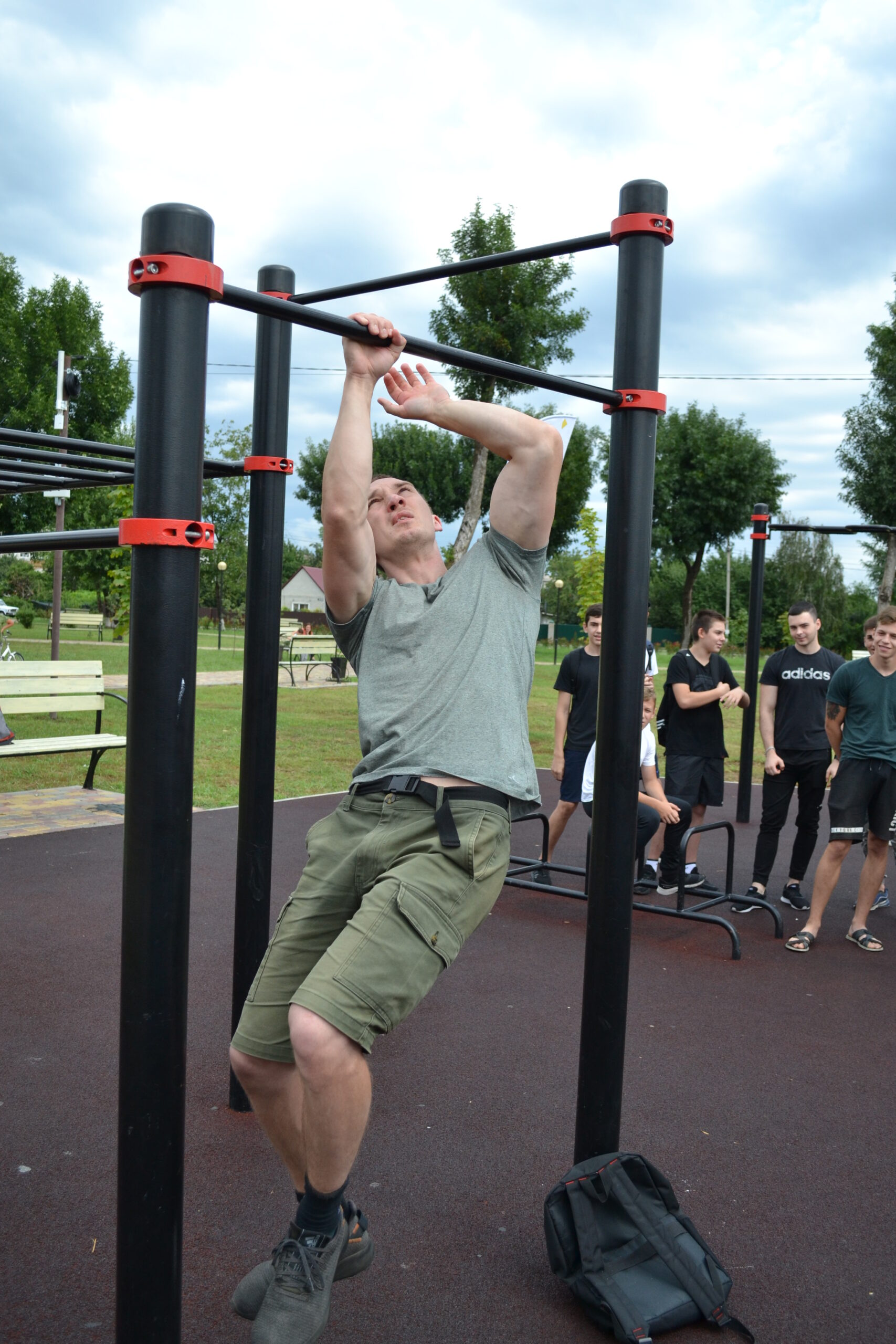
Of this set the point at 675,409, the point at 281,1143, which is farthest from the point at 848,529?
the point at 675,409

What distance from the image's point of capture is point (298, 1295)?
6.36ft

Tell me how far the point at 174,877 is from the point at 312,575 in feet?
219

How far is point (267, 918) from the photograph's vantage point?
3.06 meters

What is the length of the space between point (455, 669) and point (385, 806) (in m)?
0.33

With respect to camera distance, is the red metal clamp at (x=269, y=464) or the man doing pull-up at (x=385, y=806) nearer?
the man doing pull-up at (x=385, y=806)

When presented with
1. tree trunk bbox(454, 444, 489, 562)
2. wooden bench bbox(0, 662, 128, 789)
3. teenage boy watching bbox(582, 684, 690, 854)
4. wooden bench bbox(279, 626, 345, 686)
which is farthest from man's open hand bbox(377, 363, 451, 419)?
wooden bench bbox(279, 626, 345, 686)

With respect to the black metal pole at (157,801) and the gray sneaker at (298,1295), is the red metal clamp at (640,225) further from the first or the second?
the gray sneaker at (298,1295)

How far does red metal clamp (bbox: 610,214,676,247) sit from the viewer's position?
2303 millimetres

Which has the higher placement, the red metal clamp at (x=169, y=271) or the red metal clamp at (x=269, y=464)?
the red metal clamp at (x=169, y=271)

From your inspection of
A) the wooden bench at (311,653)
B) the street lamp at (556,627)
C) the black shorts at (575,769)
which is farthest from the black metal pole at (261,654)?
the street lamp at (556,627)

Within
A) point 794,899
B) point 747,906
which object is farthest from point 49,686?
point 794,899

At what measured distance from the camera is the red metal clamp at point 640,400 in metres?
2.33

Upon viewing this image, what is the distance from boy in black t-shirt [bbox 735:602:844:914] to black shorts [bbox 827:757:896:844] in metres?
0.89

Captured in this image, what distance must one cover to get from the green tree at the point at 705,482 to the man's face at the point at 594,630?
32.7 m
